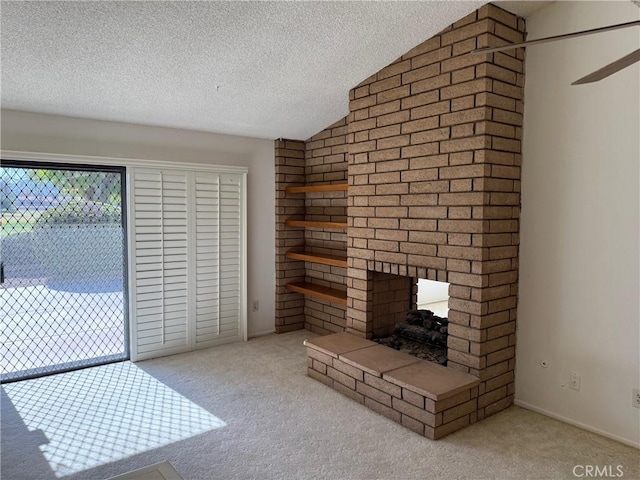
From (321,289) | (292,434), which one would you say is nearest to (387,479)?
(292,434)

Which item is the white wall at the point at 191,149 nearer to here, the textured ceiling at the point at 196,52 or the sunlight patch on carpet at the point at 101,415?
the textured ceiling at the point at 196,52

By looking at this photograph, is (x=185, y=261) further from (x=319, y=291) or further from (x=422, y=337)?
(x=422, y=337)

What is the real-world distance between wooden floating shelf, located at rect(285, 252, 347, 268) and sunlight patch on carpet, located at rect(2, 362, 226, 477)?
1654mm

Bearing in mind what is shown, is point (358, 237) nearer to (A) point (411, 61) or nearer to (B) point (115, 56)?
(A) point (411, 61)

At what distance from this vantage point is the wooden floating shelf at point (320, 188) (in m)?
3.87

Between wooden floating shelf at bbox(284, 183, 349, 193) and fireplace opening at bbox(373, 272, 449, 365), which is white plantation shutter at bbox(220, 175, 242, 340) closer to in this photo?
wooden floating shelf at bbox(284, 183, 349, 193)

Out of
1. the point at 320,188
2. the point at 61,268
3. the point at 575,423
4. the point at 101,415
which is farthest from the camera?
the point at 320,188

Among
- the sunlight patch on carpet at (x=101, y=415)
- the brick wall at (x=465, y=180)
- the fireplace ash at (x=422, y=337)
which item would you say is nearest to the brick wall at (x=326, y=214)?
the fireplace ash at (x=422, y=337)

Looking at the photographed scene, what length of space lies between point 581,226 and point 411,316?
4.73 feet

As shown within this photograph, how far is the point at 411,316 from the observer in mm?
3637

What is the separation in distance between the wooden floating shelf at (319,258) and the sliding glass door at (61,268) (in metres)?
1.62

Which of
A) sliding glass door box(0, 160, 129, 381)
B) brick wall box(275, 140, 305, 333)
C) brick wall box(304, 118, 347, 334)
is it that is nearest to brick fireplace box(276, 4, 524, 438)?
brick wall box(304, 118, 347, 334)

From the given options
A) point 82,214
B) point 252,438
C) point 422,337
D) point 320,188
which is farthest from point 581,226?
point 82,214

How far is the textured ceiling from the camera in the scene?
2422mm
